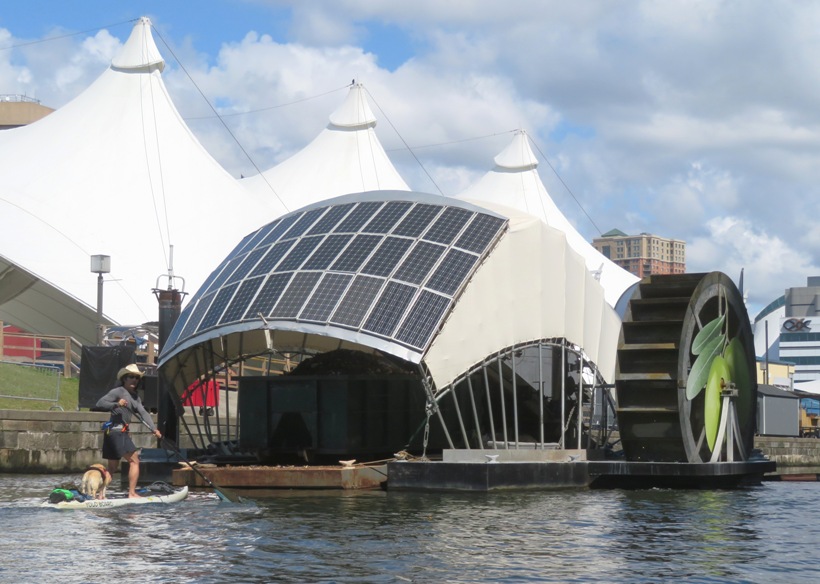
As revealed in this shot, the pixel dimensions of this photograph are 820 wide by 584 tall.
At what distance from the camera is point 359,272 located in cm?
2598

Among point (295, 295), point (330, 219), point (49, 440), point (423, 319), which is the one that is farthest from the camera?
point (49, 440)

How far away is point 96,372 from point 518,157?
66024 mm

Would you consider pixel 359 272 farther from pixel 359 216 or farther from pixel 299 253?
pixel 359 216

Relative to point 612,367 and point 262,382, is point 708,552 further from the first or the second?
point 612,367

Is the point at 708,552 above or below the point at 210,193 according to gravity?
below

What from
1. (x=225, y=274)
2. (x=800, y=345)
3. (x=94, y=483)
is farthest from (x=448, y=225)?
(x=800, y=345)

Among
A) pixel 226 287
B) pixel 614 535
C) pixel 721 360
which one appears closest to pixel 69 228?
pixel 226 287

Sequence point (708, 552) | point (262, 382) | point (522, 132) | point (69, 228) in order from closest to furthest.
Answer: point (708, 552), point (262, 382), point (69, 228), point (522, 132)

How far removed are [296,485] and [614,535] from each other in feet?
25.0

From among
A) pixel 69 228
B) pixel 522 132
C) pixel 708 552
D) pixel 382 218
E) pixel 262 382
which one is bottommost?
pixel 708 552

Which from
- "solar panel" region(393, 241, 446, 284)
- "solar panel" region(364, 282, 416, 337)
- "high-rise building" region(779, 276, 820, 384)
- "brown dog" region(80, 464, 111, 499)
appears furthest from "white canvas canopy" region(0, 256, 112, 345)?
"high-rise building" region(779, 276, 820, 384)

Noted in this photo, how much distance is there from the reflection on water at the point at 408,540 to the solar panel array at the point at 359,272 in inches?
133

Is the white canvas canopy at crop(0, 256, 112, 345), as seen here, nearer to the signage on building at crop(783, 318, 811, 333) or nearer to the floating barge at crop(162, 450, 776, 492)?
the floating barge at crop(162, 450, 776, 492)

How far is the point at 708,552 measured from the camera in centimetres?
1695
